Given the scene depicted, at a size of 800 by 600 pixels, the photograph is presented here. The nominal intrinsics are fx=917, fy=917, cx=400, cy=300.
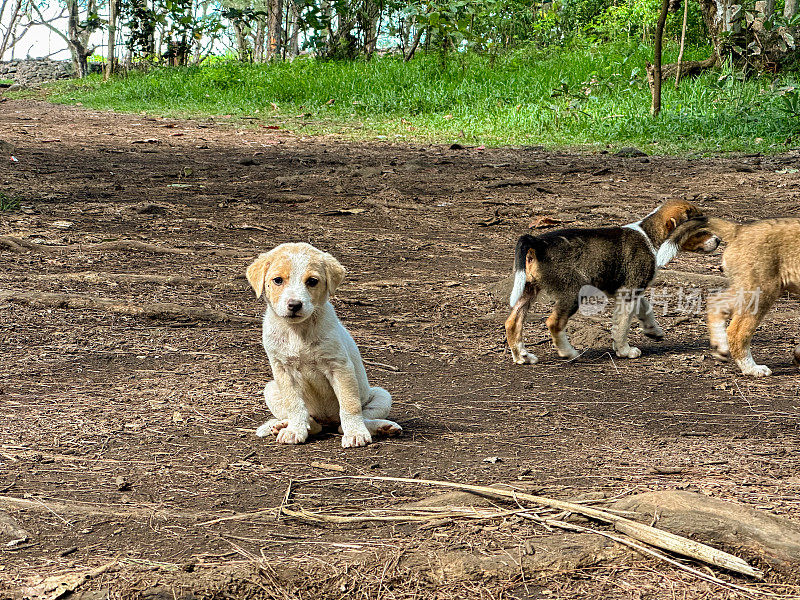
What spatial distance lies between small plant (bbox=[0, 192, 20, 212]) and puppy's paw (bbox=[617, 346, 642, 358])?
21.0 ft

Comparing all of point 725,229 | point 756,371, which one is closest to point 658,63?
point 725,229

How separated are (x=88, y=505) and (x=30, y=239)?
5.37 m

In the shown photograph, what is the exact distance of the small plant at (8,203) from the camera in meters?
9.24

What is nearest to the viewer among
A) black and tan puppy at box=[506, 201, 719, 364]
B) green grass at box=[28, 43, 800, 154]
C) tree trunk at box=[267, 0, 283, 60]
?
black and tan puppy at box=[506, 201, 719, 364]

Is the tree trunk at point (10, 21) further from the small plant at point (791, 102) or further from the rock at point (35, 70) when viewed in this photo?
the small plant at point (791, 102)

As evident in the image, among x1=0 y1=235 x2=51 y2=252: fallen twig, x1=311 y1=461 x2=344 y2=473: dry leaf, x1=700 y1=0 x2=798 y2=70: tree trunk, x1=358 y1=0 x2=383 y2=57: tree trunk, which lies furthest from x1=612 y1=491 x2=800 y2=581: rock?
x1=358 y1=0 x2=383 y2=57: tree trunk

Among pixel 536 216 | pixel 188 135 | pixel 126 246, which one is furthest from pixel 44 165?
pixel 536 216

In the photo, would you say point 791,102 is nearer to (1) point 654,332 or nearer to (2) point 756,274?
(1) point 654,332

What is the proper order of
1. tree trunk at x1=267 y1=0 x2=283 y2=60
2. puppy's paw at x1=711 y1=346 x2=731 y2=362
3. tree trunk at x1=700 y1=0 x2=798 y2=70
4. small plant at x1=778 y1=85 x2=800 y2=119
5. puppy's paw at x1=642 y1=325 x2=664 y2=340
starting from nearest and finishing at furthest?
puppy's paw at x1=711 y1=346 x2=731 y2=362 < puppy's paw at x1=642 y1=325 x2=664 y2=340 < small plant at x1=778 y1=85 x2=800 y2=119 < tree trunk at x1=700 y1=0 x2=798 y2=70 < tree trunk at x1=267 y1=0 x2=283 y2=60

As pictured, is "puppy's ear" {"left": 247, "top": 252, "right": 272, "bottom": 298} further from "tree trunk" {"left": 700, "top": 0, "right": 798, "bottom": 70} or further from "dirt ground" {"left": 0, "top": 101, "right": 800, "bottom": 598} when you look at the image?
"tree trunk" {"left": 700, "top": 0, "right": 798, "bottom": 70}

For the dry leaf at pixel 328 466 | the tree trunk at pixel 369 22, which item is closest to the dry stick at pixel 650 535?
the dry leaf at pixel 328 466

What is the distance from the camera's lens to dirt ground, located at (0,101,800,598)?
3096mm

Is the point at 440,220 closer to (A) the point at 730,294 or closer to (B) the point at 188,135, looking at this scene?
(A) the point at 730,294

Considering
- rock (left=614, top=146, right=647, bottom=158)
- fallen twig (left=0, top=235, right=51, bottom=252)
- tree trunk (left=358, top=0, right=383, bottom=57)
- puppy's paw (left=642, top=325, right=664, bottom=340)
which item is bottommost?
puppy's paw (left=642, top=325, right=664, bottom=340)
